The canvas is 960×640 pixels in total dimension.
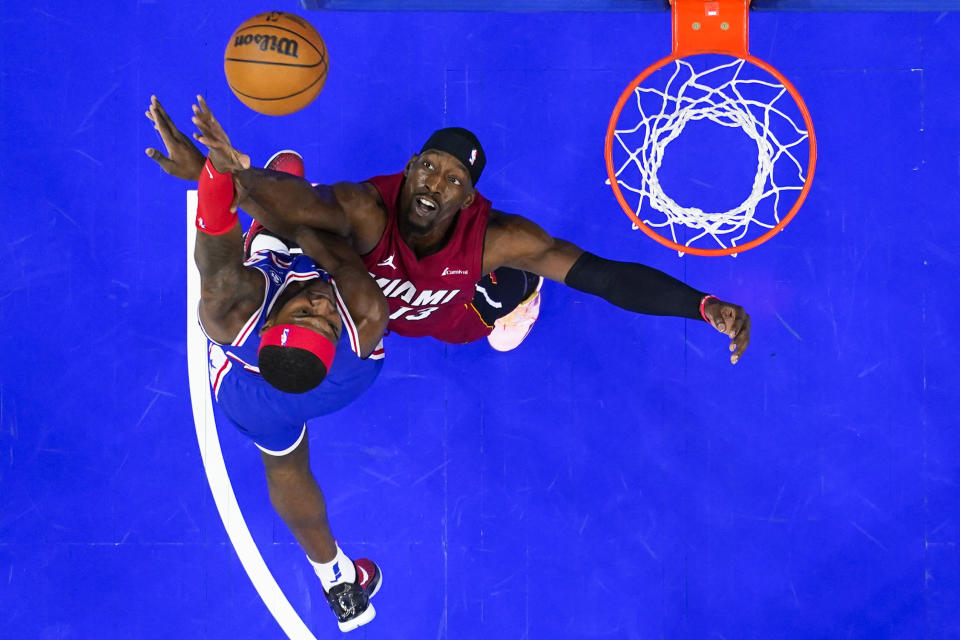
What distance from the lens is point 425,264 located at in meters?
Result: 4.01

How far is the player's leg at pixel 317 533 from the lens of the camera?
13.8 ft

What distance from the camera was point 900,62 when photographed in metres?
5.24

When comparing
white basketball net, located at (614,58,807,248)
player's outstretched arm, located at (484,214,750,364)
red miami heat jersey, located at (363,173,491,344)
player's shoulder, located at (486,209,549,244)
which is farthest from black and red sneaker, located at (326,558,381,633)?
white basketball net, located at (614,58,807,248)

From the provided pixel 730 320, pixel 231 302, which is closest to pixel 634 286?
pixel 730 320

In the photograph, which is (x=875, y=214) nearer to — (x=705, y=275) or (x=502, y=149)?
(x=705, y=275)

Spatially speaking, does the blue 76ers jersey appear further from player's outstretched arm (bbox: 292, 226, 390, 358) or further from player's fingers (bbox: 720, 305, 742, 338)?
player's fingers (bbox: 720, 305, 742, 338)

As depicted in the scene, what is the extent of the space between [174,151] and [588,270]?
1990mm

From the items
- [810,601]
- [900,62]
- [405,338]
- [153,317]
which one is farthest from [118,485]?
[900,62]

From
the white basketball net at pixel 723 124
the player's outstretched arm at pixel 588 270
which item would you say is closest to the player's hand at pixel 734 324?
the player's outstretched arm at pixel 588 270

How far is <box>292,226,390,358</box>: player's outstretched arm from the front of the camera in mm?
3385

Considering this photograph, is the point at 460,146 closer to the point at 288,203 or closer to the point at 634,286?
the point at 288,203

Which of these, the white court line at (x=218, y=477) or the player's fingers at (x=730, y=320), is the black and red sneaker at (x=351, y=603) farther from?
the player's fingers at (x=730, y=320)

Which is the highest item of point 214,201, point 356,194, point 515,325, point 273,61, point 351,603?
point 273,61

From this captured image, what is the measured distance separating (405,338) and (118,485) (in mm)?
1976
